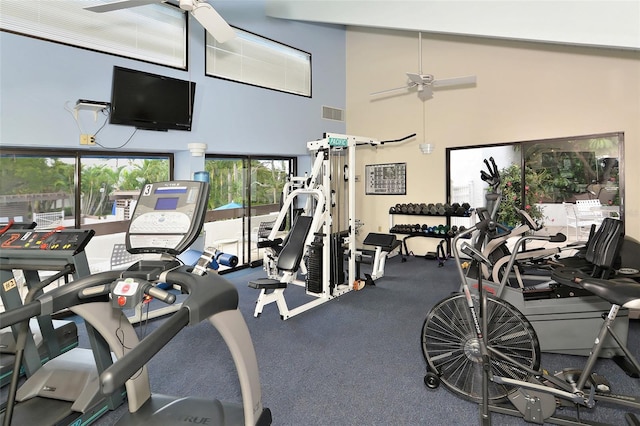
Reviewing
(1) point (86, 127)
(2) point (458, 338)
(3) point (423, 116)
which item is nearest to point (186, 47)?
(1) point (86, 127)

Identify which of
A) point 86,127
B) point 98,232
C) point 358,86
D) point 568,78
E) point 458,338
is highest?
point 358,86

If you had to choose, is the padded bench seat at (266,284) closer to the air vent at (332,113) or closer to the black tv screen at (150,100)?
the black tv screen at (150,100)

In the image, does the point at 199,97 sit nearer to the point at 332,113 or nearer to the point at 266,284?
the point at 266,284

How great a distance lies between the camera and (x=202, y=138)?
520cm

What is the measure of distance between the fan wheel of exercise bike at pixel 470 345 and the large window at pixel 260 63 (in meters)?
4.45

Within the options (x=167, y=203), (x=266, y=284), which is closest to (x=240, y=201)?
(x=266, y=284)

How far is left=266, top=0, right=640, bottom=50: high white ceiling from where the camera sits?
11.7 feet

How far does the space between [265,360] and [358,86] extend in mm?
6320

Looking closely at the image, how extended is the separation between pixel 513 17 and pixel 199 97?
13.4 feet

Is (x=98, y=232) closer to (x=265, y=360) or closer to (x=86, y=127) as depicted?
(x=86, y=127)

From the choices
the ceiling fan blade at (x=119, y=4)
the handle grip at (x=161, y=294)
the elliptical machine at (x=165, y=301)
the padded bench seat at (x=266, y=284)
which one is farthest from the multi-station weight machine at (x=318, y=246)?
the handle grip at (x=161, y=294)

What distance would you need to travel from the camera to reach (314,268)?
4.54 metres

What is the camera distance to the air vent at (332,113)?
746cm

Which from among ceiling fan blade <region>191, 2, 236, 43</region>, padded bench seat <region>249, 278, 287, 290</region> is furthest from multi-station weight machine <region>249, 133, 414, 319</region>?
ceiling fan blade <region>191, 2, 236, 43</region>
